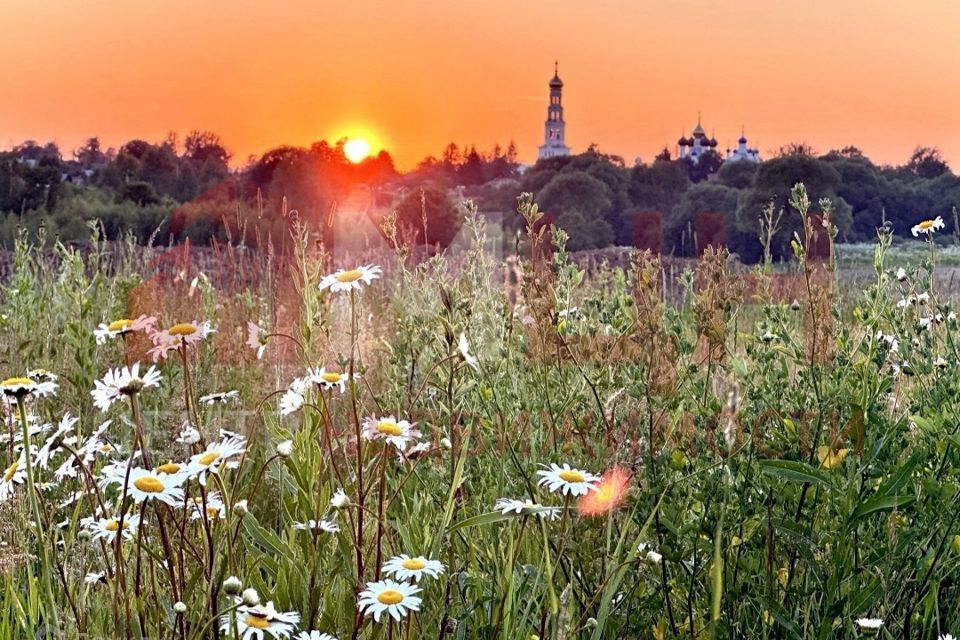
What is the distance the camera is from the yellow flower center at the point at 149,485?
150cm

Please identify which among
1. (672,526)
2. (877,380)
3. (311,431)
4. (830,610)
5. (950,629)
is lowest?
(950,629)

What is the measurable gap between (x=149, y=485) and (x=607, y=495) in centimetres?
85

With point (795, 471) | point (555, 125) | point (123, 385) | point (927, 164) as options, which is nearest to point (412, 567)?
point (123, 385)

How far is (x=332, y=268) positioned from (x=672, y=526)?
27.5 ft

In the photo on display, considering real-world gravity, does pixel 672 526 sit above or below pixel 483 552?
above

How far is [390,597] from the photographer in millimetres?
1535

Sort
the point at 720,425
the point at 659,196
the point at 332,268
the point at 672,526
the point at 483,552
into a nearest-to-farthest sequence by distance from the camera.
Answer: the point at 672,526
the point at 720,425
the point at 483,552
the point at 332,268
the point at 659,196

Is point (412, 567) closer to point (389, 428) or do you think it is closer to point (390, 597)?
point (390, 597)

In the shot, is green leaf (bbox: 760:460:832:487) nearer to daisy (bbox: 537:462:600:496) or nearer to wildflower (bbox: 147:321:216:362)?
daisy (bbox: 537:462:600:496)

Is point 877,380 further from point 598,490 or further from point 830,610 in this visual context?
point 598,490

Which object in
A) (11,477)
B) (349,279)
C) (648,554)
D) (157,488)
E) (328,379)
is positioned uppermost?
(349,279)

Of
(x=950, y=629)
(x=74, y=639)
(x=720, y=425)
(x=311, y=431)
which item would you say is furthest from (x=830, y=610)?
(x=74, y=639)

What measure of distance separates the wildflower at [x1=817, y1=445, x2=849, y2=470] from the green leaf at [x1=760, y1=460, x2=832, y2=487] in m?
0.09

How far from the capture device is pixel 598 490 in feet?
5.83
